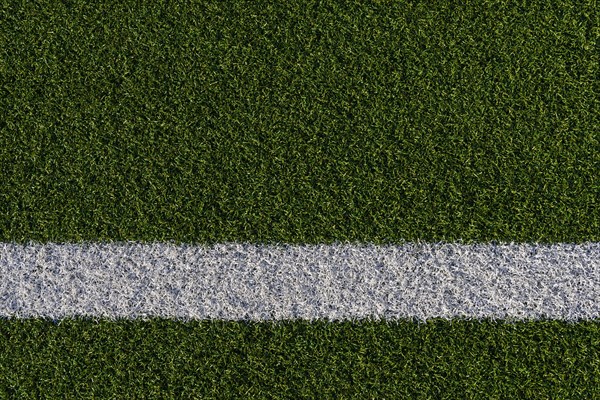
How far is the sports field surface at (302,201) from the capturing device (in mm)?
1604

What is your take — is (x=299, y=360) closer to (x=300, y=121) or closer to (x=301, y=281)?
(x=301, y=281)

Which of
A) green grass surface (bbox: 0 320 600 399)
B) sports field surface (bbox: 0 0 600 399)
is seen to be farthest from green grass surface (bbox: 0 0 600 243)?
green grass surface (bbox: 0 320 600 399)

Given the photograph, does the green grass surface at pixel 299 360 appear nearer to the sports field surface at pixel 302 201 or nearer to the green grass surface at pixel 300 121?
the sports field surface at pixel 302 201

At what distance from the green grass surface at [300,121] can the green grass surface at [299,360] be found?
301 millimetres

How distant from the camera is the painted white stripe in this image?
1603 millimetres

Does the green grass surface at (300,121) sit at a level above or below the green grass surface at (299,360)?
above

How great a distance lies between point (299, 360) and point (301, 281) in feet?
0.84

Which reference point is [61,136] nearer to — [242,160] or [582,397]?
[242,160]

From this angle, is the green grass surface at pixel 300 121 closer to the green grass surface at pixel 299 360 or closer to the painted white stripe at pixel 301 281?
the painted white stripe at pixel 301 281

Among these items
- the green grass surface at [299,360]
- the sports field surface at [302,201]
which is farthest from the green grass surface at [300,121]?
the green grass surface at [299,360]

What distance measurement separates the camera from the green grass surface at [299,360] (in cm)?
159

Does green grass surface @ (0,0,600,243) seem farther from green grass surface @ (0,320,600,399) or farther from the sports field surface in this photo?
green grass surface @ (0,320,600,399)

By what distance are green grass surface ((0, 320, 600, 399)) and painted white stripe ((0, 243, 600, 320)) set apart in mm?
48

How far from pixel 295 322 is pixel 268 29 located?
1.01 metres
